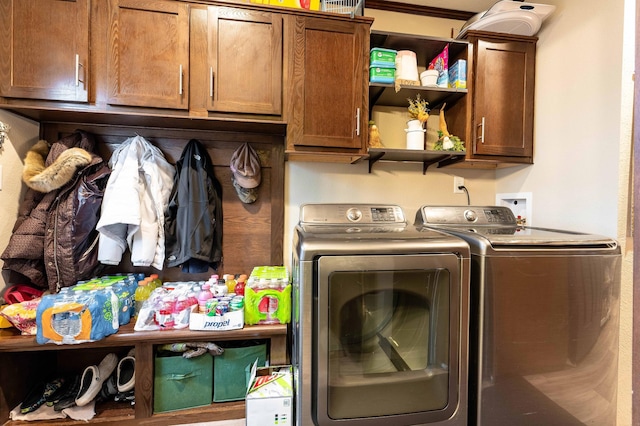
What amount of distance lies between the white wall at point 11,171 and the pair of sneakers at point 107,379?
63cm

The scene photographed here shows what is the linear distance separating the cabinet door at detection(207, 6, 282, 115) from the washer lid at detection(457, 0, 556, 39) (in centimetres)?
122

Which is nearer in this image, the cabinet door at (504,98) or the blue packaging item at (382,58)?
the blue packaging item at (382,58)

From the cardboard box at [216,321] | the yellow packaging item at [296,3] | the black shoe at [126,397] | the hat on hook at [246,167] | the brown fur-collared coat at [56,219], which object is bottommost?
the black shoe at [126,397]

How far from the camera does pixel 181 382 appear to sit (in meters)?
1.46

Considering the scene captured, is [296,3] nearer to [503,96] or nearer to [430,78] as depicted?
[430,78]

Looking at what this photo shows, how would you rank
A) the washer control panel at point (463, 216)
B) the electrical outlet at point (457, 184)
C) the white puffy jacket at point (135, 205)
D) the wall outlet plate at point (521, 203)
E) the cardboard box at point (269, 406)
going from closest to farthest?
the cardboard box at point (269, 406) → the white puffy jacket at point (135, 205) → the washer control panel at point (463, 216) → the wall outlet plate at point (521, 203) → the electrical outlet at point (457, 184)

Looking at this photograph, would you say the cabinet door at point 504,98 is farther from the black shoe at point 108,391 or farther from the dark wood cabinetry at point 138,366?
the black shoe at point 108,391

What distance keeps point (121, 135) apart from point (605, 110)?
8.70 feet

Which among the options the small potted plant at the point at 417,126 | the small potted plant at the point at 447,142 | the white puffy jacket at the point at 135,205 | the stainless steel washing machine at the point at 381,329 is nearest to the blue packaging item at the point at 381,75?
the small potted plant at the point at 417,126

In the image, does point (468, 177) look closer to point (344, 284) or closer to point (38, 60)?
point (344, 284)

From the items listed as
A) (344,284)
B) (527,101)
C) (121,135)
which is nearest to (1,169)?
(121,135)

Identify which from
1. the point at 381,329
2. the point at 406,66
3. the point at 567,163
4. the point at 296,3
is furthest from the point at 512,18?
the point at 381,329

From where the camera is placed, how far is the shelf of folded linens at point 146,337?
125cm

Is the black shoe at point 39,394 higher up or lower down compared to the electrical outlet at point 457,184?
lower down
